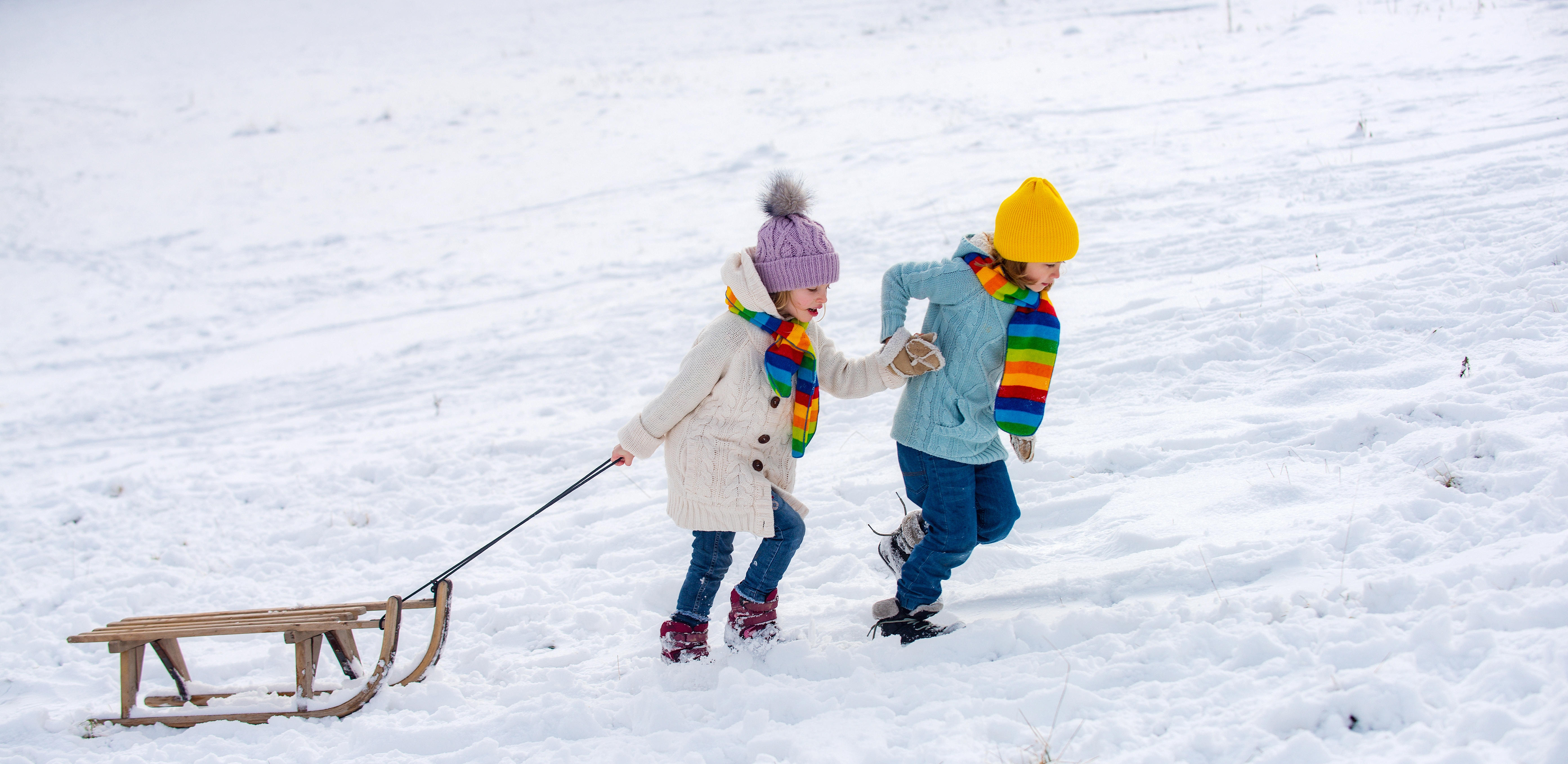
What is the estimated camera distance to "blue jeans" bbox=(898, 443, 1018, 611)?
11.5 ft

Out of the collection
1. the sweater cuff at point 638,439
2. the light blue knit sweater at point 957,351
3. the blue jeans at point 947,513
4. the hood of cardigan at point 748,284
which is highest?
the hood of cardigan at point 748,284

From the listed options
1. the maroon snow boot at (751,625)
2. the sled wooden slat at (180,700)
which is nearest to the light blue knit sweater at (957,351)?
the maroon snow boot at (751,625)

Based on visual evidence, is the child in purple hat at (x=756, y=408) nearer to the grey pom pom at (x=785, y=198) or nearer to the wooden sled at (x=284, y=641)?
the grey pom pom at (x=785, y=198)

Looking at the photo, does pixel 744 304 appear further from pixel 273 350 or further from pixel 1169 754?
pixel 273 350

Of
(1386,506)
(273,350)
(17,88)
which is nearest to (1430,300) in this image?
(1386,506)

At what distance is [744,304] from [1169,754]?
2.01 meters

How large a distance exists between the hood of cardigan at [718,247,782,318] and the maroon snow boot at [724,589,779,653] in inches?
46.5

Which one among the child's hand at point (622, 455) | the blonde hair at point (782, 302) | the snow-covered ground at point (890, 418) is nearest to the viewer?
the snow-covered ground at point (890, 418)

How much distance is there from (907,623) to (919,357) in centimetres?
113

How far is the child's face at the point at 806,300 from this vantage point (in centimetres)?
339

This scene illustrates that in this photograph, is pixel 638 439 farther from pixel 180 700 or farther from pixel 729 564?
pixel 180 700

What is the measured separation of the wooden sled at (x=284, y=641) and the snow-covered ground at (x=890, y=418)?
9 cm

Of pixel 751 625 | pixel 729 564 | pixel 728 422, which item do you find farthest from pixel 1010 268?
pixel 751 625

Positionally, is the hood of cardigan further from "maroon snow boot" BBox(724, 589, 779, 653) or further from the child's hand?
"maroon snow boot" BBox(724, 589, 779, 653)
